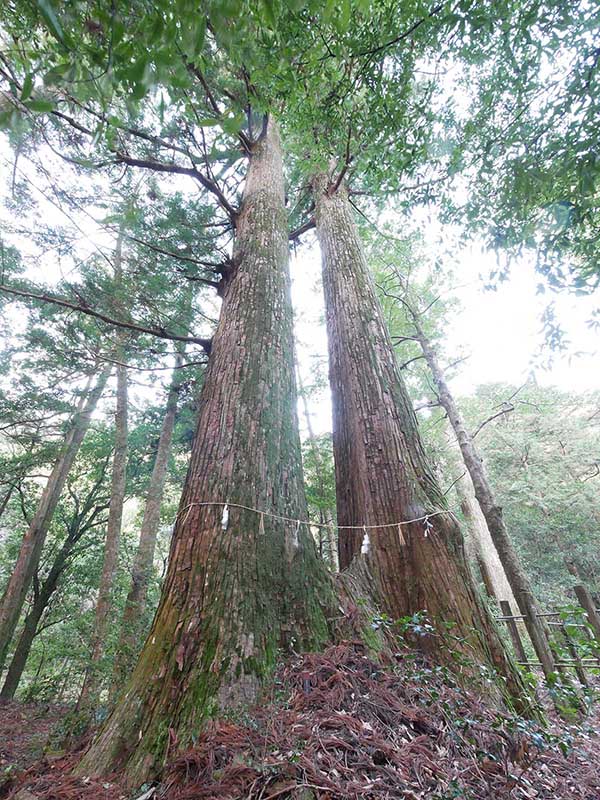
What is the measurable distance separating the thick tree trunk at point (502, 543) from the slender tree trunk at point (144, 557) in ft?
11.4

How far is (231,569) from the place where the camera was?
5.74ft

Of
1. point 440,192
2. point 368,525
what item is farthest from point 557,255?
point 368,525

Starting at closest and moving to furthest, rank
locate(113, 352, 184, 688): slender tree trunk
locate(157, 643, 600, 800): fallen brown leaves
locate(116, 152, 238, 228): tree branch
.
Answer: locate(157, 643, 600, 800): fallen brown leaves
locate(113, 352, 184, 688): slender tree trunk
locate(116, 152, 238, 228): tree branch

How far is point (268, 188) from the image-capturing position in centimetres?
430

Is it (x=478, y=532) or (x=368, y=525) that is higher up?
(x=478, y=532)

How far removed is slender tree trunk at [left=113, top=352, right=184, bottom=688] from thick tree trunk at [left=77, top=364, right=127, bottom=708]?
315mm

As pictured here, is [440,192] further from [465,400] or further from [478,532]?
[465,400]

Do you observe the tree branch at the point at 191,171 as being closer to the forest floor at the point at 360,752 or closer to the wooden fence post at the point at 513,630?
the forest floor at the point at 360,752

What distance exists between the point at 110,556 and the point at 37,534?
204 centimetres

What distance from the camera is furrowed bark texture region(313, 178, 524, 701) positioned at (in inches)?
78.1

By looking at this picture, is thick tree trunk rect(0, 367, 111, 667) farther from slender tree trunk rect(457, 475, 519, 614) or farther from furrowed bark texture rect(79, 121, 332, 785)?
slender tree trunk rect(457, 475, 519, 614)

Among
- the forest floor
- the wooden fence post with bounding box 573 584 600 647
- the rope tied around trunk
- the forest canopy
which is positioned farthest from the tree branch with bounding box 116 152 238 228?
the wooden fence post with bounding box 573 584 600 647

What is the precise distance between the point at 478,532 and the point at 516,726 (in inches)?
328

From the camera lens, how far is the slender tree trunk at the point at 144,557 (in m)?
3.37
